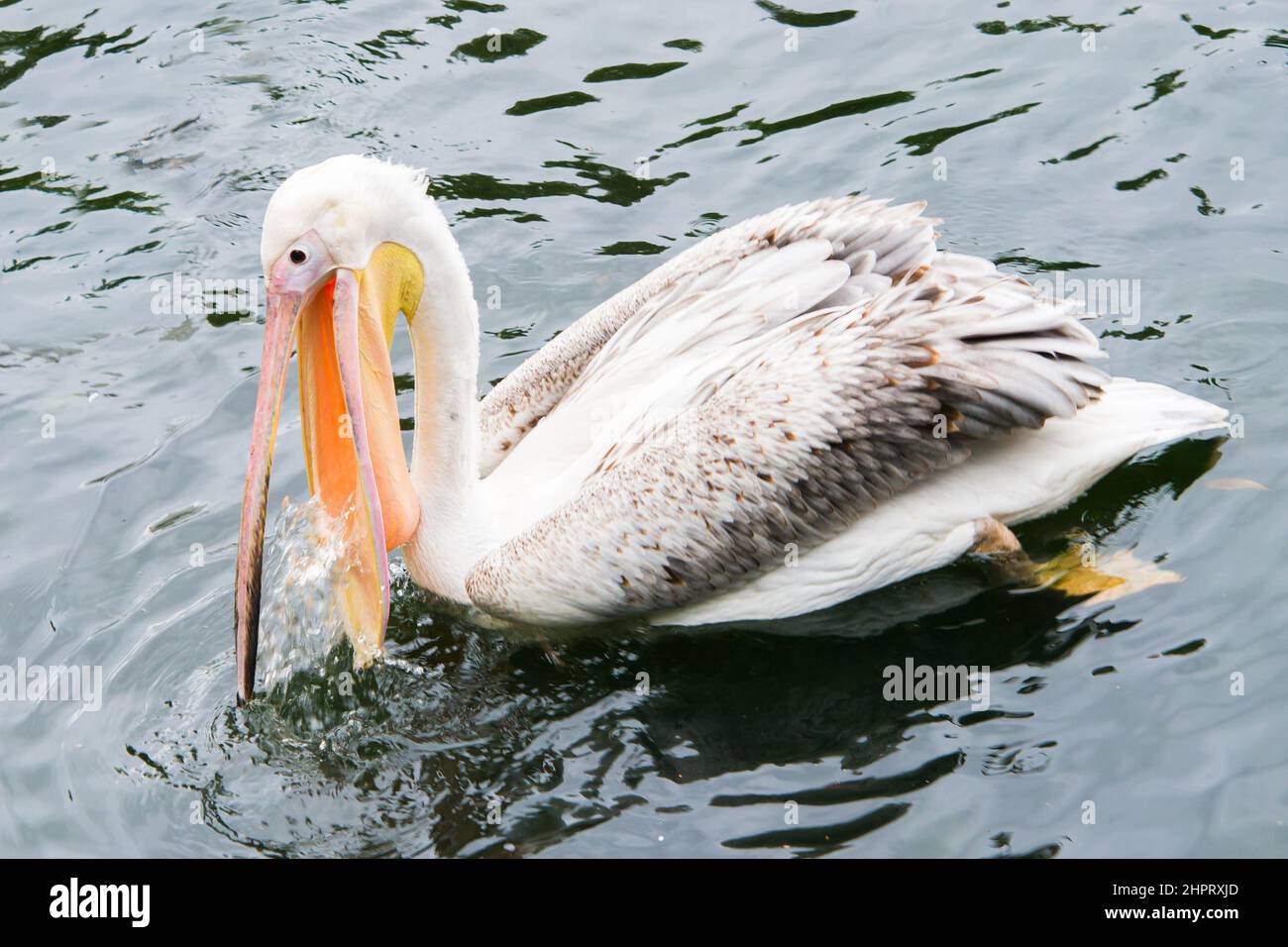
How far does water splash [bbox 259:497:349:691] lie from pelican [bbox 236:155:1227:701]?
0.19 ft

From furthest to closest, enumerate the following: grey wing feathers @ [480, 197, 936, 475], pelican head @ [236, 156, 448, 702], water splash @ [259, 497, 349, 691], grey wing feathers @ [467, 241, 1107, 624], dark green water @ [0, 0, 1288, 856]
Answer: grey wing feathers @ [480, 197, 936, 475]
water splash @ [259, 497, 349, 691]
grey wing feathers @ [467, 241, 1107, 624]
pelican head @ [236, 156, 448, 702]
dark green water @ [0, 0, 1288, 856]

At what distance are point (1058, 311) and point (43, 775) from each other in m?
3.92

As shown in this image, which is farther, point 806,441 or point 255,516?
point 806,441

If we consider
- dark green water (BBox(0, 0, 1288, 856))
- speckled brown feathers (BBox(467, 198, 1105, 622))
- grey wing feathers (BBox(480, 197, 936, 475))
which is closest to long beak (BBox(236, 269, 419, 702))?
dark green water (BBox(0, 0, 1288, 856))

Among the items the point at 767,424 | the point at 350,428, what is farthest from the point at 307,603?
the point at 767,424

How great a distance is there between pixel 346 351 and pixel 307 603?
3.22 ft

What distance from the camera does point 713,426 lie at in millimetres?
5645

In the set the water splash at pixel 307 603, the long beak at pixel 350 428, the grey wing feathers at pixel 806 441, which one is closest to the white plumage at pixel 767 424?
the grey wing feathers at pixel 806 441

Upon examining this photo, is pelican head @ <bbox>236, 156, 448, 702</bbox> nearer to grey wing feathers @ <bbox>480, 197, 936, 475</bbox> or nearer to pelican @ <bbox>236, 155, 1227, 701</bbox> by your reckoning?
pelican @ <bbox>236, 155, 1227, 701</bbox>

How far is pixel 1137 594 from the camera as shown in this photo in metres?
5.71

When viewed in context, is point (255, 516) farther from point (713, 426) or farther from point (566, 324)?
point (566, 324)

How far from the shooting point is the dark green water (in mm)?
5078

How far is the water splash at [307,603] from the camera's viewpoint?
18.7 feet
